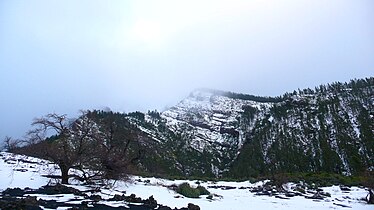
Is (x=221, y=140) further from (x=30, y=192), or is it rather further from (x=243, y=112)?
(x=30, y=192)

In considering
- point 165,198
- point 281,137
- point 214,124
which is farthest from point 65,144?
point 214,124

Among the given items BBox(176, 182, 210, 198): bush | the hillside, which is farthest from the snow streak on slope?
BBox(176, 182, 210, 198): bush

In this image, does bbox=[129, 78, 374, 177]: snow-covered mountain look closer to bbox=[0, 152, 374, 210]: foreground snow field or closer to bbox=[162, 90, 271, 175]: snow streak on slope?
bbox=[162, 90, 271, 175]: snow streak on slope

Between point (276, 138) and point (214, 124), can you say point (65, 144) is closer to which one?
point (276, 138)

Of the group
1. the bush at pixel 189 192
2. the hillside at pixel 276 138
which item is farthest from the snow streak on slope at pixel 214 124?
the bush at pixel 189 192

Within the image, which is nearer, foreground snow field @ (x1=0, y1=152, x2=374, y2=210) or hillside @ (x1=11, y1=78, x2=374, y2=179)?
foreground snow field @ (x1=0, y1=152, x2=374, y2=210)

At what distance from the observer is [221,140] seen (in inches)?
4825

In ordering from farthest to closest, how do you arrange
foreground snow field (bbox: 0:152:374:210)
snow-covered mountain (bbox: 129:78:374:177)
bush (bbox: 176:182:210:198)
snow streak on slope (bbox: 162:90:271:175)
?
1. snow streak on slope (bbox: 162:90:271:175)
2. snow-covered mountain (bbox: 129:78:374:177)
3. bush (bbox: 176:182:210:198)
4. foreground snow field (bbox: 0:152:374:210)

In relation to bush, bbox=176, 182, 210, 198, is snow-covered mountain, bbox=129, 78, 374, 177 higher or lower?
higher

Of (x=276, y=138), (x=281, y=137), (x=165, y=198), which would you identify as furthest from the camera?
(x=276, y=138)

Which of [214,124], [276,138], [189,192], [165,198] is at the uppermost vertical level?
[214,124]

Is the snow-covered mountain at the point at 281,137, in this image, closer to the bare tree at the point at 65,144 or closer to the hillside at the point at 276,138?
the hillside at the point at 276,138

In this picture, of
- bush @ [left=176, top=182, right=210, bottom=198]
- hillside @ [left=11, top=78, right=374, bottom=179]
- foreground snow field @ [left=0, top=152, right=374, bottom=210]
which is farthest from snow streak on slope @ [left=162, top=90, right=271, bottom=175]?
bush @ [left=176, top=182, right=210, bottom=198]

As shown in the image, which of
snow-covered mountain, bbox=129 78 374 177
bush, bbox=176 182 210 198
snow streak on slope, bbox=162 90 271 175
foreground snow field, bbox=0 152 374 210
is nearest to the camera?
foreground snow field, bbox=0 152 374 210
